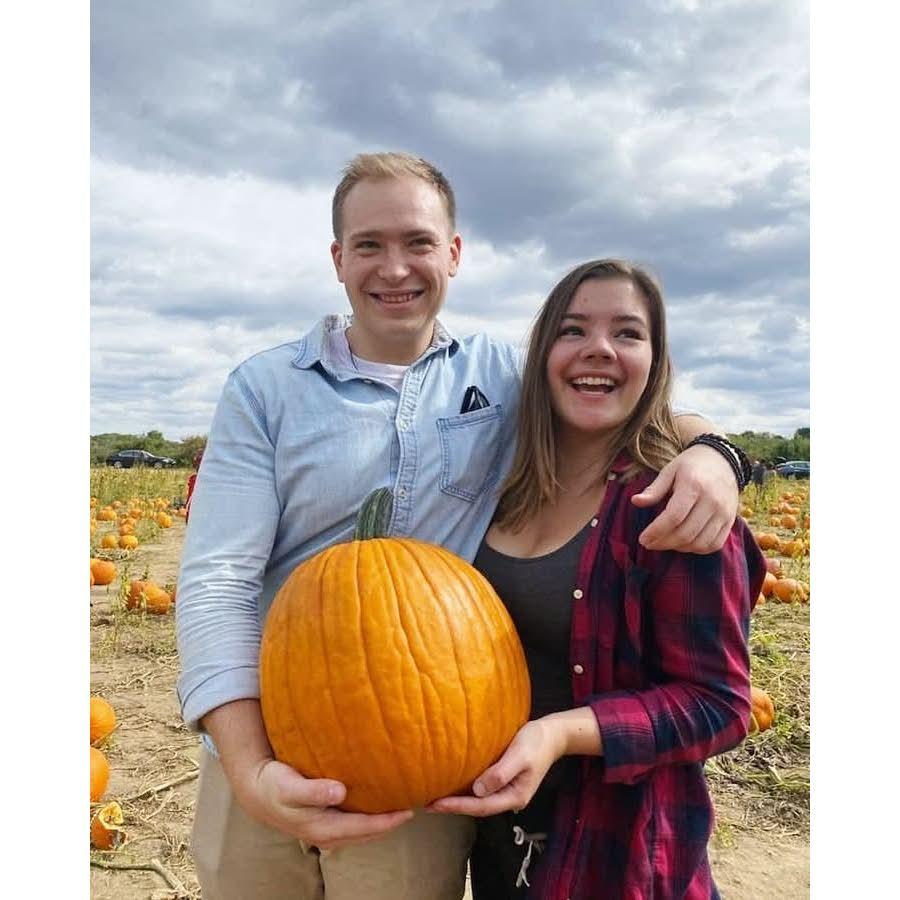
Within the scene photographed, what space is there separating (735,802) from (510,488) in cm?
253

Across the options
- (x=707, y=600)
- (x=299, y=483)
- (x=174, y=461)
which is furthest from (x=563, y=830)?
(x=174, y=461)

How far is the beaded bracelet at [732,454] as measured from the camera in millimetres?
2008

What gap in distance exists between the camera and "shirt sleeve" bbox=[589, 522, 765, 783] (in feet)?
6.10

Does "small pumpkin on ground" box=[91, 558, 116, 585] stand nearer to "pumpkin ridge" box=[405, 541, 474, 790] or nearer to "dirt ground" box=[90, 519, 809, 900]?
"dirt ground" box=[90, 519, 809, 900]

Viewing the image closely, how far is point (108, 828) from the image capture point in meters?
3.43

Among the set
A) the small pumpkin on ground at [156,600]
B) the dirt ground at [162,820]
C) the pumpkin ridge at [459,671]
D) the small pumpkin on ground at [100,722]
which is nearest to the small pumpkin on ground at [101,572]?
the small pumpkin on ground at [156,600]

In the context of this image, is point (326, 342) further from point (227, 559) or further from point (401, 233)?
point (227, 559)

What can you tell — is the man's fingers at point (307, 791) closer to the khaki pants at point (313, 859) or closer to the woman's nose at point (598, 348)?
the khaki pants at point (313, 859)

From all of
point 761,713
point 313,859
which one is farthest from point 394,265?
point 761,713

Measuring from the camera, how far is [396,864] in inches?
83.1

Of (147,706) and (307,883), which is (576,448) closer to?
(307,883)

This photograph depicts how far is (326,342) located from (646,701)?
134 cm

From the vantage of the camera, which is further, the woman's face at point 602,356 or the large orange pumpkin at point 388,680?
the woman's face at point 602,356

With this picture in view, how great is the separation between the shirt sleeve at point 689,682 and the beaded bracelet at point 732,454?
0.18 m
